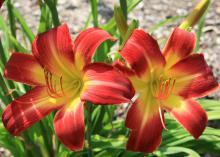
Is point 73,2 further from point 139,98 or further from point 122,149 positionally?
point 139,98

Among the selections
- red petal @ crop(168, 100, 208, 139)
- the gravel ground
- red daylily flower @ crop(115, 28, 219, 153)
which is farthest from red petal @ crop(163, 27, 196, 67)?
the gravel ground

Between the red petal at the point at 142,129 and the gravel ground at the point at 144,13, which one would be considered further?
the gravel ground at the point at 144,13

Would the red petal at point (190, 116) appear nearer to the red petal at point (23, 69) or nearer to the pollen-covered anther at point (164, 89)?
the pollen-covered anther at point (164, 89)

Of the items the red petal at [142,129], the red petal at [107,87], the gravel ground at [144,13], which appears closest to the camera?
the red petal at [107,87]

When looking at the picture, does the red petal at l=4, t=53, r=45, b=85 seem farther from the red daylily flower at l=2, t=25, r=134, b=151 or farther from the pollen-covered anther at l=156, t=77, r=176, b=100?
the pollen-covered anther at l=156, t=77, r=176, b=100

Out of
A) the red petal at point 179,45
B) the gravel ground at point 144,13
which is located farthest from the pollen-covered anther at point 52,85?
the gravel ground at point 144,13

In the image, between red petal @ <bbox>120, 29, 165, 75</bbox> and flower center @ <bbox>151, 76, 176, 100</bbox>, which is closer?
red petal @ <bbox>120, 29, 165, 75</bbox>

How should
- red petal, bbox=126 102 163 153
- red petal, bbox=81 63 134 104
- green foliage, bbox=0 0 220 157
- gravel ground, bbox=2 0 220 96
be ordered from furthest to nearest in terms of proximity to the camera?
1. gravel ground, bbox=2 0 220 96
2. green foliage, bbox=0 0 220 157
3. red petal, bbox=126 102 163 153
4. red petal, bbox=81 63 134 104
